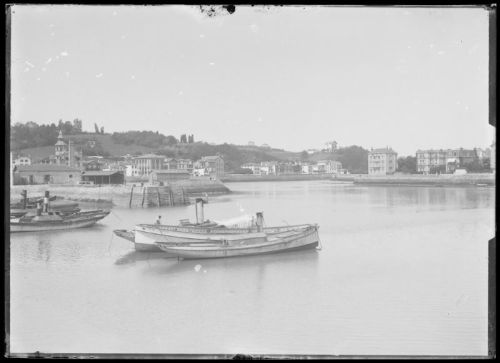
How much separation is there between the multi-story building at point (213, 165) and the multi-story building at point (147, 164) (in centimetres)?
28

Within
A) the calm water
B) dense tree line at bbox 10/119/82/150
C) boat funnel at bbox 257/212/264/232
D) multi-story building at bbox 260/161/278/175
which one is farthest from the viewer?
multi-story building at bbox 260/161/278/175

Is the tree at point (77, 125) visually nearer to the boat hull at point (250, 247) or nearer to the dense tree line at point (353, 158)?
the boat hull at point (250, 247)

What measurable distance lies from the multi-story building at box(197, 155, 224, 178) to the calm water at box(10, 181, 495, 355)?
0.61 feet

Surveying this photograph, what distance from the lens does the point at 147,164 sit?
3.26 m

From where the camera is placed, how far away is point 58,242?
122 inches

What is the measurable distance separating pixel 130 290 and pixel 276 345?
A: 39.7 inches

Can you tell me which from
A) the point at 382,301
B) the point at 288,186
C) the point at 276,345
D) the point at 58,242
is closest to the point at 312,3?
the point at 288,186

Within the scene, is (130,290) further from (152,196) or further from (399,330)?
(399,330)

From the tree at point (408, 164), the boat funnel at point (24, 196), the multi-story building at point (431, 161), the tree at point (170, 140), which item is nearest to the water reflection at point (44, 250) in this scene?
the boat funnel at point (24, 196)

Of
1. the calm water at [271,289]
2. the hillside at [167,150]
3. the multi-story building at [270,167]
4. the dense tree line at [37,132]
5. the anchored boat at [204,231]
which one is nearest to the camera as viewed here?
the calm water at [271,289]

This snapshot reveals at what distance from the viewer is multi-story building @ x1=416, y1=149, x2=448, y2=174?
125 inches

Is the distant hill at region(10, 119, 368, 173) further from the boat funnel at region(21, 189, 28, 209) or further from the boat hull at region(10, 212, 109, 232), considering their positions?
the boat hull at region(10, 212, 109, 232)

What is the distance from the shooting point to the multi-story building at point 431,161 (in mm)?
3168

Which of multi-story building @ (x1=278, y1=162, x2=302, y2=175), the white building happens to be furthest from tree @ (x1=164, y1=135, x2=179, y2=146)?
multi-story building @ (x1=278, y1=162, x2=302, y2=175)
